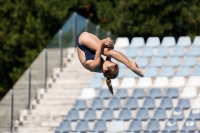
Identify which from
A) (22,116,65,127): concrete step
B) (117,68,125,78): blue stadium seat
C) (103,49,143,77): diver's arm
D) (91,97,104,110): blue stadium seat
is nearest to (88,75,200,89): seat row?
(117,68,125,78): blue stadium seat

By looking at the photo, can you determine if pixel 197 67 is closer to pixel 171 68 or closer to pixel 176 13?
pixel 171 68

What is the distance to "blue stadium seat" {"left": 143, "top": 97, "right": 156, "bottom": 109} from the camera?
928 inches

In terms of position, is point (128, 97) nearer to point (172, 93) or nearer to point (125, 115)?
point (125, 115)

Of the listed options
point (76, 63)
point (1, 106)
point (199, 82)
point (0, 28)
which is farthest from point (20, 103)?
point (0, 28)

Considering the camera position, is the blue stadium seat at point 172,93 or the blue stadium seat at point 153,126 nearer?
the blue stadium seat at point 153,126

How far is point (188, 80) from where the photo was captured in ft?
79.0

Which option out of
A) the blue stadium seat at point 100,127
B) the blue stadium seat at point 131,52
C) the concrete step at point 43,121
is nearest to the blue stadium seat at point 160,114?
the blue stadium seat at point 100,127

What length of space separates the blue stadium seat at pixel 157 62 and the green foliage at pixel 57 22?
517cm

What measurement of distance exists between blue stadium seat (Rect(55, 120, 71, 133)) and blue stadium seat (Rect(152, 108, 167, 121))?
204cm

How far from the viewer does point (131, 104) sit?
23.8 meters

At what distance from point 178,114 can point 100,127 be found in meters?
1.86

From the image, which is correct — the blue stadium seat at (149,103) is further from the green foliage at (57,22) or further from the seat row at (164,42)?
the green foliage at (57,22)

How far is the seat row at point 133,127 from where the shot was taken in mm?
22906

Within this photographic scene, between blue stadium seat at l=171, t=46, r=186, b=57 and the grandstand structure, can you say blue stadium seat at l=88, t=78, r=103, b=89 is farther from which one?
blue stadium seat at l=171, t=46, r=186, b=57
